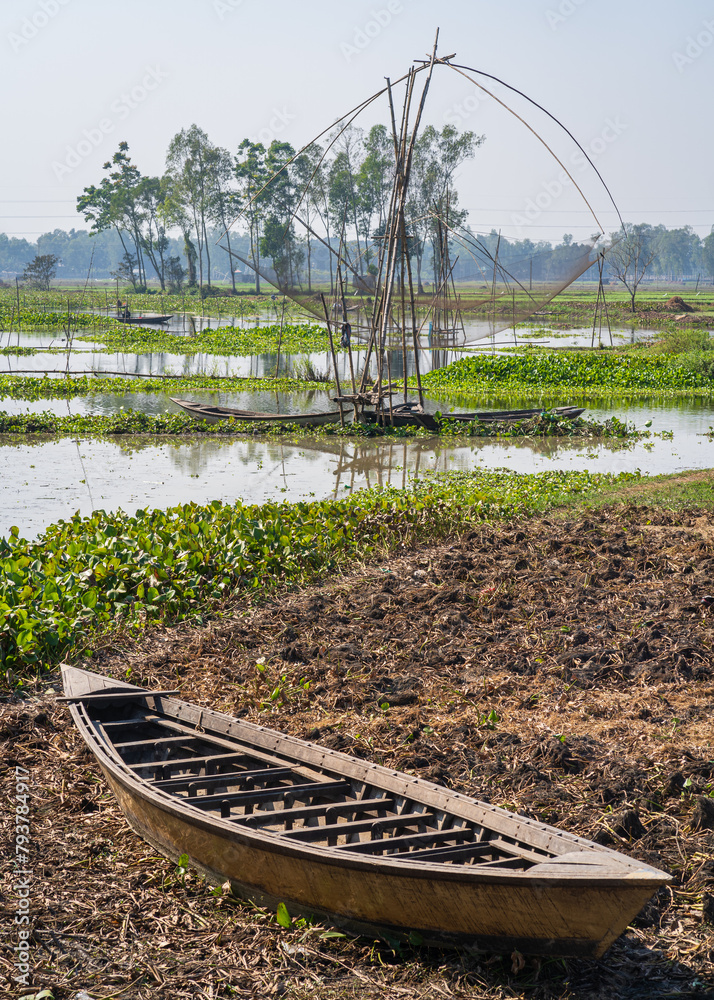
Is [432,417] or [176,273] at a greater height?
[176,273]

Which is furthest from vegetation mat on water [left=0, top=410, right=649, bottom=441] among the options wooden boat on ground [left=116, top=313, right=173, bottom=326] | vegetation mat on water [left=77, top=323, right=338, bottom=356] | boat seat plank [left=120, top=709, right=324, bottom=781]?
wooden boat on ground [left=116, top=313, right=173, bottom=326]

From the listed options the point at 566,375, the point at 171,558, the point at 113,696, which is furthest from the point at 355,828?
the point at 566,375

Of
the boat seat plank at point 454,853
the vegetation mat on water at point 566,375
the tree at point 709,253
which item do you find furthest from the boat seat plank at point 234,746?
the tree at point 709,253

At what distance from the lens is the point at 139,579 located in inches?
242

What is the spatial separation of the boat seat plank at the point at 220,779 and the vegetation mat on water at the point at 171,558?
6.80 feet

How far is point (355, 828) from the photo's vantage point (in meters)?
3.05

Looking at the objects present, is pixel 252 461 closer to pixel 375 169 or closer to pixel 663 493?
pixel 663 493

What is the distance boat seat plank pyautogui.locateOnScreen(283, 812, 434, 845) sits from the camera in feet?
9.91

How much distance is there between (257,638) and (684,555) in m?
3.58

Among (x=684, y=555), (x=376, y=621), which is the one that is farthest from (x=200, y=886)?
(x=684, y=555)

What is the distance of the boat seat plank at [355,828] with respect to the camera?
3020mm

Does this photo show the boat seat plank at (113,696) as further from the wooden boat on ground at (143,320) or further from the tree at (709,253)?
the tree at (709,253)

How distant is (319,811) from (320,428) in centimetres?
1136

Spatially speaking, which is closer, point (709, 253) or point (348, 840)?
point (348, 840)
